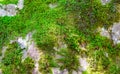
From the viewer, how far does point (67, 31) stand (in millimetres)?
10828

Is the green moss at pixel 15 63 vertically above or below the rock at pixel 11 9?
below

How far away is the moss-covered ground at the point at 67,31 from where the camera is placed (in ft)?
34.1

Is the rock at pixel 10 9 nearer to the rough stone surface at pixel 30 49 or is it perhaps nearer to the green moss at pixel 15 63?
the rough stone surface at pixel 30 49

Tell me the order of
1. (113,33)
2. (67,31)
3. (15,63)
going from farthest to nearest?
(113,33)
(67,31)
(15,63)

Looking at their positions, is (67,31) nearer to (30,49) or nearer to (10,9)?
(30,49)

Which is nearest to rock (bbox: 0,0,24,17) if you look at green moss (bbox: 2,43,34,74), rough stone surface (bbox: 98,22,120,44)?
green moss (bbox: 2,43,34,74)

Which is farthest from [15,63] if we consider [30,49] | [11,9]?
[11,9]

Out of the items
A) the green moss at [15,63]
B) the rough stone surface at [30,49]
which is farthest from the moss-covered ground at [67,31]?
the rough stone surface at [30,49]

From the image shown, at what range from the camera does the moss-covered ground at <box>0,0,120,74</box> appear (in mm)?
10383

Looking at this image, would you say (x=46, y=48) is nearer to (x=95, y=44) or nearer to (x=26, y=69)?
(x=26, y=69)

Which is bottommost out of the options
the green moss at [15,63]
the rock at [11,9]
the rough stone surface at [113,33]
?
the green moss at [15,63]

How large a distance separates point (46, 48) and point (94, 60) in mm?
1711

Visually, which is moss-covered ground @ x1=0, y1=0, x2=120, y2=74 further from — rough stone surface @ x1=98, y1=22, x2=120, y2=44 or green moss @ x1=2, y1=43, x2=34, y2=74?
rough stone surface @ x1=98, y1=22, x2=120, y2=44

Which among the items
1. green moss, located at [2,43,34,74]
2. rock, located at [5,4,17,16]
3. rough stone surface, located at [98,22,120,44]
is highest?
rock, located at [5,4,17,16]
